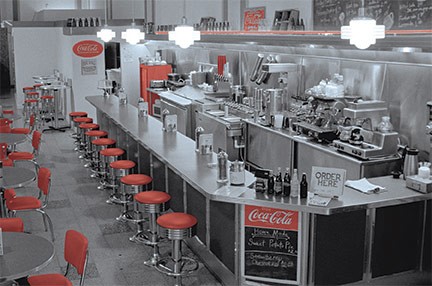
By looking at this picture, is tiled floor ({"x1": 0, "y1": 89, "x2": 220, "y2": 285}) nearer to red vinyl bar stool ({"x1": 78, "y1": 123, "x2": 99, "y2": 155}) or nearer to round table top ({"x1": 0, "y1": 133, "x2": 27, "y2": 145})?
red vinyl bar stool ({"x1": 78, "y1": 123, "x2": 99, "y2": 155})

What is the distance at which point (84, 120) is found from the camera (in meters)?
9.41

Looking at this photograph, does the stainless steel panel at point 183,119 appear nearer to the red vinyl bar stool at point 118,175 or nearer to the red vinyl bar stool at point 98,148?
the red vinyl bar stool at point 98,148

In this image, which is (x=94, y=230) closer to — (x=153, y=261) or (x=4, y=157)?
(x=153, y=261)

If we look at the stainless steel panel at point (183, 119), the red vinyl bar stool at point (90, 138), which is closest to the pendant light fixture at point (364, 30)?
the red vinyl bar stool at point (90, 138)

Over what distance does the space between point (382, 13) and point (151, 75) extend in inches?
300

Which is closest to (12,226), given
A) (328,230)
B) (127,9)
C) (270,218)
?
(270,218)

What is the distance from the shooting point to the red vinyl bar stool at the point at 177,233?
15.2ft

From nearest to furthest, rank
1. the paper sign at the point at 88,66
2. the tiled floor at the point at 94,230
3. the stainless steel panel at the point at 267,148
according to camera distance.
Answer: the tiled floor at the point at 94,230
the stainless steel panel at the point at 267,148
the paper sign at the point at 88,66

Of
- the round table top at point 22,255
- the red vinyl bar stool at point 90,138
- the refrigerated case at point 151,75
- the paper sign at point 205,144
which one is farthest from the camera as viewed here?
the refrigerated case at point 151,75

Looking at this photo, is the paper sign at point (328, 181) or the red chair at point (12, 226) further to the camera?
the red chair at point (12, 226)

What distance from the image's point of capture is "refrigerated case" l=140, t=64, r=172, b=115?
12.5 m

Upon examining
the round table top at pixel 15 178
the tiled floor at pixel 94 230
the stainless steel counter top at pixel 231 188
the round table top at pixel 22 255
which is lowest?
the tiled floor at pixel 94 230

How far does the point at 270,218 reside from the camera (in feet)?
14.1

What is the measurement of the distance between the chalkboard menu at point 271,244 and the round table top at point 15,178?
2355mm
